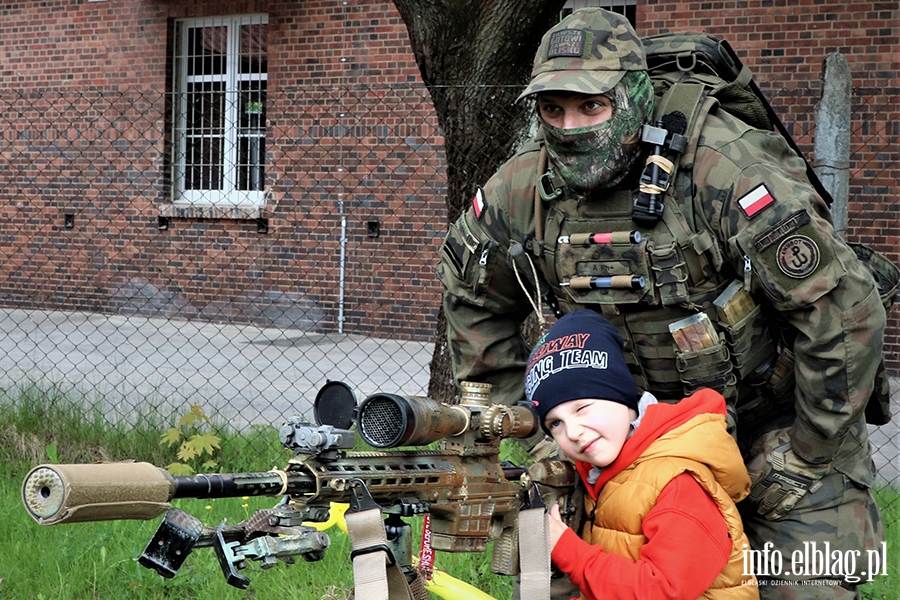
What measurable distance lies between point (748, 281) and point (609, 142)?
520 mm

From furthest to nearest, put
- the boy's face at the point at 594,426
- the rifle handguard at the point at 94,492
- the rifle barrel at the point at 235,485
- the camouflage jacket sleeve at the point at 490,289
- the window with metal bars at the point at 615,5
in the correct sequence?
the window with metal bars at the point at 615,5 → the camouflage jacket sleeve at the point at 490,289 → the boy's face at the point at 594,426 → the rifle barrel at the point at 235,485 → the rifle handguard at the point at 94,492

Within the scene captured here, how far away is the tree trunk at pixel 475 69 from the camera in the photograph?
4945 mm

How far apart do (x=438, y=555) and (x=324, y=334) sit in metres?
6.24

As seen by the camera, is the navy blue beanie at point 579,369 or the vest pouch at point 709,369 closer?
the navy blue beanie at point 579,369

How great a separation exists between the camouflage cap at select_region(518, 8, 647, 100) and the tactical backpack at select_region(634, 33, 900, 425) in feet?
0.63

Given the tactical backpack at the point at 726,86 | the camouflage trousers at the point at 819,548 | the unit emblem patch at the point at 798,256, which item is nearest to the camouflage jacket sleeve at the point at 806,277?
the unit emblem patch at the point at 798,256

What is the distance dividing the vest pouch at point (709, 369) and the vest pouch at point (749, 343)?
0.03 meters

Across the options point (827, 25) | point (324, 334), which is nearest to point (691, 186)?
point (827, 25)

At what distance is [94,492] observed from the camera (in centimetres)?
163

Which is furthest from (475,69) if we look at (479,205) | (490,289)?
(490,289)

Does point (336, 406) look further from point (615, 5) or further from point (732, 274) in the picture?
point (615, 5)

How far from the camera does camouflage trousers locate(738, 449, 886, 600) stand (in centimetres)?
268

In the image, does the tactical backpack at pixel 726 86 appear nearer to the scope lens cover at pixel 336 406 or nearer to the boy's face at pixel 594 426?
the boy's face at pixel 594 426

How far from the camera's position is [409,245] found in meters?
10.0
